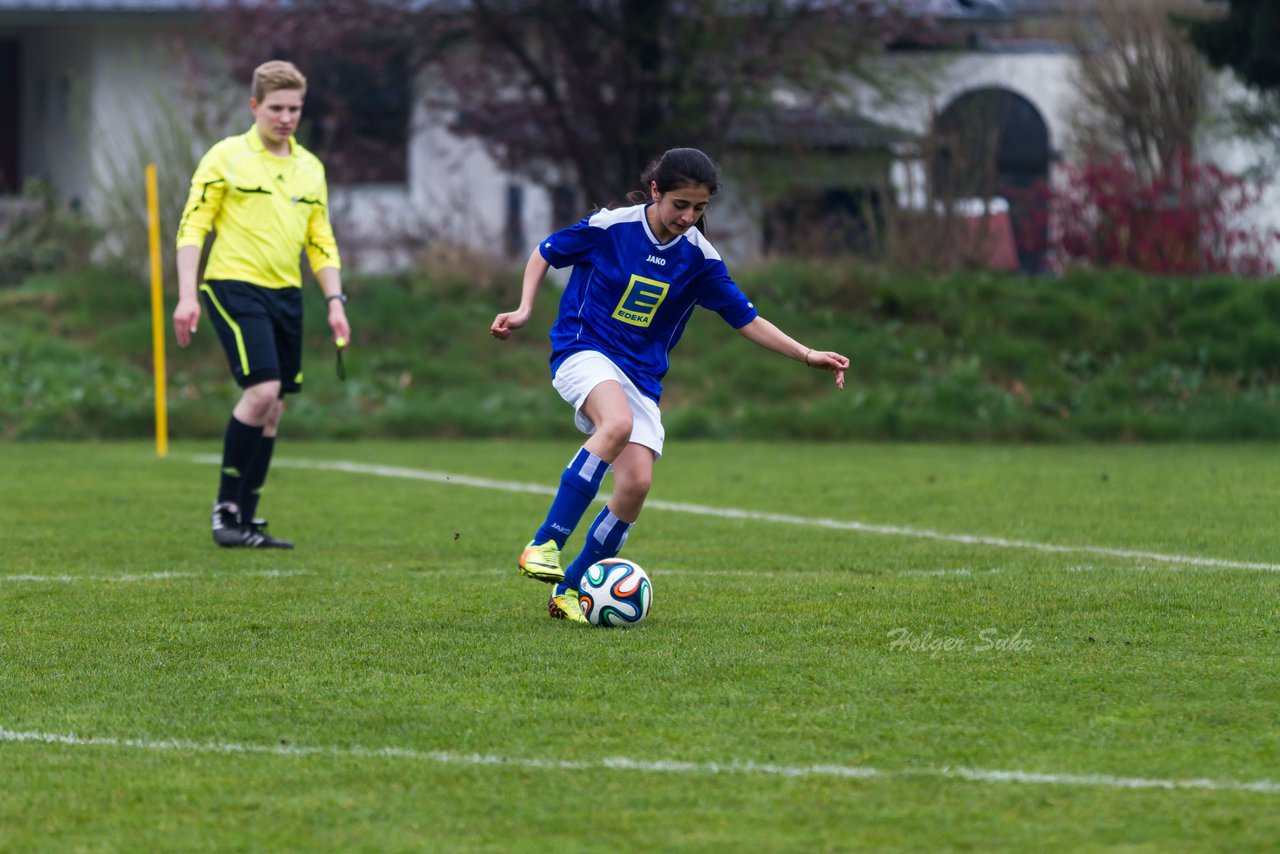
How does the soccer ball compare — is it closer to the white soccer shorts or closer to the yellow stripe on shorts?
the white soccer shorts

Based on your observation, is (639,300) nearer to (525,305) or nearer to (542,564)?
(525,305)

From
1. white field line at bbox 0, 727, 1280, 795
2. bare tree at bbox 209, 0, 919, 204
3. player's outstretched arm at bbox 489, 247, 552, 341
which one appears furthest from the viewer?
bare tree at bbox 209, 0, 919, 204

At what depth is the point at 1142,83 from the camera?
24828 mm

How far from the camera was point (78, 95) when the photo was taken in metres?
26.8

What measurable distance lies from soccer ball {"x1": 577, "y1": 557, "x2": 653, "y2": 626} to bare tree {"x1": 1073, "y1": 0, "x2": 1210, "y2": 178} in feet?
63.0

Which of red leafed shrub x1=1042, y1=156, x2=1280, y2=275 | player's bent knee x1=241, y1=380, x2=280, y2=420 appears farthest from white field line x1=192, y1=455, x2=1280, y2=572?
red leafed shrub x1=1042, y1=156, x2=1280, y2=275

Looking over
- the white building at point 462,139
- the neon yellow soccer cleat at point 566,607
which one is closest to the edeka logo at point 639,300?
the neon yellow soccer cleat at point 566,607

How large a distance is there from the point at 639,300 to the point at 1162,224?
13.6 metres

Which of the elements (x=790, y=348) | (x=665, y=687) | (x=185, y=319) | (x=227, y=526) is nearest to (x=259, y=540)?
(x=227, y=526)

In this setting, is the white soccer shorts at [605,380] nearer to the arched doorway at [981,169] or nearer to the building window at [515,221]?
the arched doorway at [981,169]

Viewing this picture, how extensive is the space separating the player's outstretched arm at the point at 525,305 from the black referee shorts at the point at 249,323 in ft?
7.39

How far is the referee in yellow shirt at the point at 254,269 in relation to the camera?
847 cm

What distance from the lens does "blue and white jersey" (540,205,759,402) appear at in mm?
6516

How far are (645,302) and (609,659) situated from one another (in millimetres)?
1574
